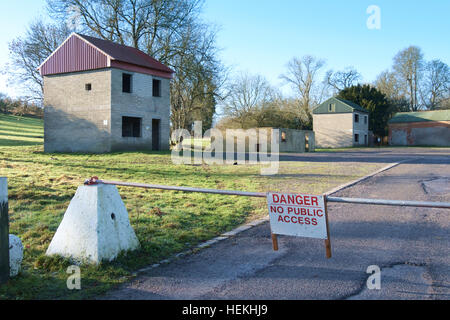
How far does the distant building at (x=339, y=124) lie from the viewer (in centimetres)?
5250

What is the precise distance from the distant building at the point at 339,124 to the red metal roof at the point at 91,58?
3318cm

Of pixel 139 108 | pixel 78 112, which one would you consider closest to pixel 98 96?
pixel 78 112

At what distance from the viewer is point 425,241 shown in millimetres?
5578

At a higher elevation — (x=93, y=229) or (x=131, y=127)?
(x=131, y=127)

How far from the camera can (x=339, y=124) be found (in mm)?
53219

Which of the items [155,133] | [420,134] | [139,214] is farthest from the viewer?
[420,134]

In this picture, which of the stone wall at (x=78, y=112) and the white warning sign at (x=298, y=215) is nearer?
the white warning sign at (x=298, y=215)

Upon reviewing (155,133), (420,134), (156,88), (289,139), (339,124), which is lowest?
(289,139)

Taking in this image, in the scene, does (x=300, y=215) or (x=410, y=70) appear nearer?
(x=300, y=215)

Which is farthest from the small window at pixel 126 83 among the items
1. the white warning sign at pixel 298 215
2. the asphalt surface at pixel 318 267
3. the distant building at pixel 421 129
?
the distant building at pixel 421 129

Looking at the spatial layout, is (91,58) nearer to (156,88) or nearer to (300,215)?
(156,88)

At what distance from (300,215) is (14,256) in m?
3.27

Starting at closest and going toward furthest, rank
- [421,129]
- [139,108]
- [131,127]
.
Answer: [139,108] → [131,127] → [421,129]

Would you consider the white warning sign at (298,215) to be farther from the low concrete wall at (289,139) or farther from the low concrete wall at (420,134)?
the low concrete wall at (420,134)
